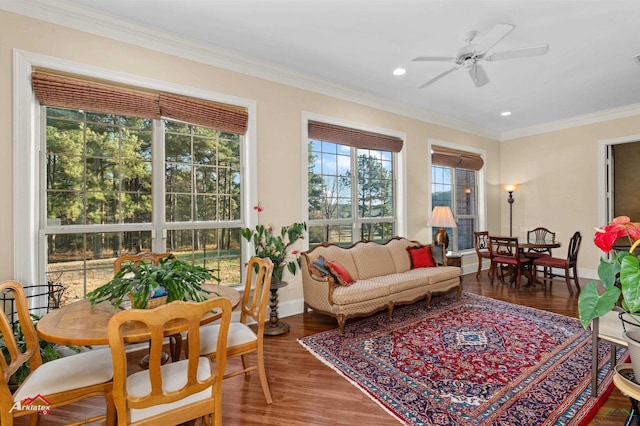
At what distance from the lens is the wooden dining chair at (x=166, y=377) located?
1.36 metres

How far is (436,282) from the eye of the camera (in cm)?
421

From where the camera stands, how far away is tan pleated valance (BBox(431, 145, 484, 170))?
582cm

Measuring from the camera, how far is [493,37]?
10.3 ft

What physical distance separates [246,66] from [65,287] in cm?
297

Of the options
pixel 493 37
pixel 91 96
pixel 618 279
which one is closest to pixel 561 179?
pixel 493 37

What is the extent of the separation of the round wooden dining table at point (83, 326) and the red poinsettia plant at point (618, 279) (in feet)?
5.75

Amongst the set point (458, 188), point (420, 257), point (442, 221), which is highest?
point (458, 188)

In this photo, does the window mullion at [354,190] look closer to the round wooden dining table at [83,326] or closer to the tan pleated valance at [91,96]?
the tan pleated valance at [91,96]

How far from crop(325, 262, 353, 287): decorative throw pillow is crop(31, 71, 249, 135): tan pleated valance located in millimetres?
1922

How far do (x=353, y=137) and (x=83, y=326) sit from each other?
3880mm

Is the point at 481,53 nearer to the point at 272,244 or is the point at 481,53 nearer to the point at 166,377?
the point at 272,244

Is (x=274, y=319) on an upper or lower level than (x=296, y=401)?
upper

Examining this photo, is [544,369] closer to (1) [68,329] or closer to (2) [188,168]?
(1) [68,329]

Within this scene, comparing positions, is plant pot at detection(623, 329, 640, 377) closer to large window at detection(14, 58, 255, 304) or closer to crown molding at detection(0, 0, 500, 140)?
large window at detection(14, 58, 255, 304)
